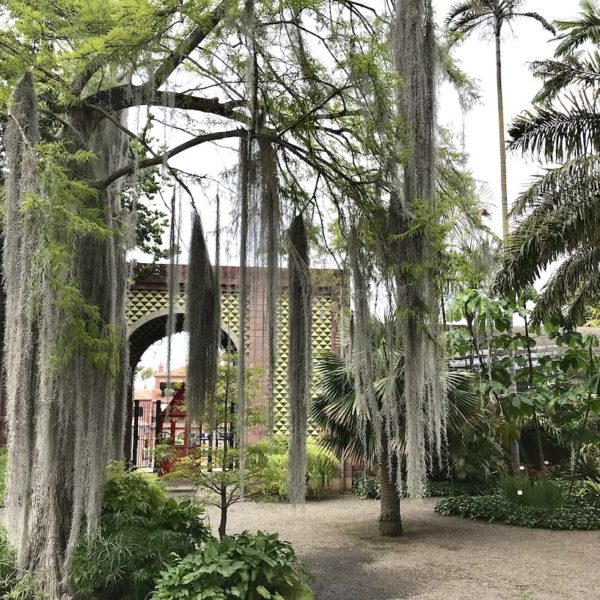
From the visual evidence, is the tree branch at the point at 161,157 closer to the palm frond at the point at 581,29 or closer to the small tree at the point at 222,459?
the small tree at the point at 222,459

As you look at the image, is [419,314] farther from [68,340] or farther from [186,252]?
[68,340]

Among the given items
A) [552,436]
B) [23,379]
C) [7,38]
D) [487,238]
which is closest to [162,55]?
[7,38]

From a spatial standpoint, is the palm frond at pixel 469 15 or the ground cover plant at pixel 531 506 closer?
the ground cover plant at pixel 531 506

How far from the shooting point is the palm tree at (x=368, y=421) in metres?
6.10

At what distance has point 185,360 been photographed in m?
3.41

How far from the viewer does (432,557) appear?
17.1 feet

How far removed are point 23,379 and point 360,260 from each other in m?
1.88

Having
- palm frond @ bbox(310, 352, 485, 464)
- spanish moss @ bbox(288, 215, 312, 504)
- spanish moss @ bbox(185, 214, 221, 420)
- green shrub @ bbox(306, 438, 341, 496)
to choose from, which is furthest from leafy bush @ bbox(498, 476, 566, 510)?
spanish moss @ bbox(185, 214, 221, 420)

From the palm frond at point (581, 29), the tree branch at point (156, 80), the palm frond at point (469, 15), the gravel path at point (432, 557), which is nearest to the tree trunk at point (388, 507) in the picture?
the gravel path at point (432, 557)

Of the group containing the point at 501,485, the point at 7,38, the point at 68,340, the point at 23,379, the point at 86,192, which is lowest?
the point at 501,485

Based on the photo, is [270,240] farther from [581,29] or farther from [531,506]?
[581,29]

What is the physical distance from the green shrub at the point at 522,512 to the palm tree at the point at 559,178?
2.49 meters

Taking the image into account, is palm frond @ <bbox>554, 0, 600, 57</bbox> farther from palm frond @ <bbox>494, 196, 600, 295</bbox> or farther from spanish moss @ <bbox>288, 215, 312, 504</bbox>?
spanish moss @ <bbox>288, 215, 312, 504</bbox>

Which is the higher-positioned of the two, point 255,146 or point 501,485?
point 255,146
